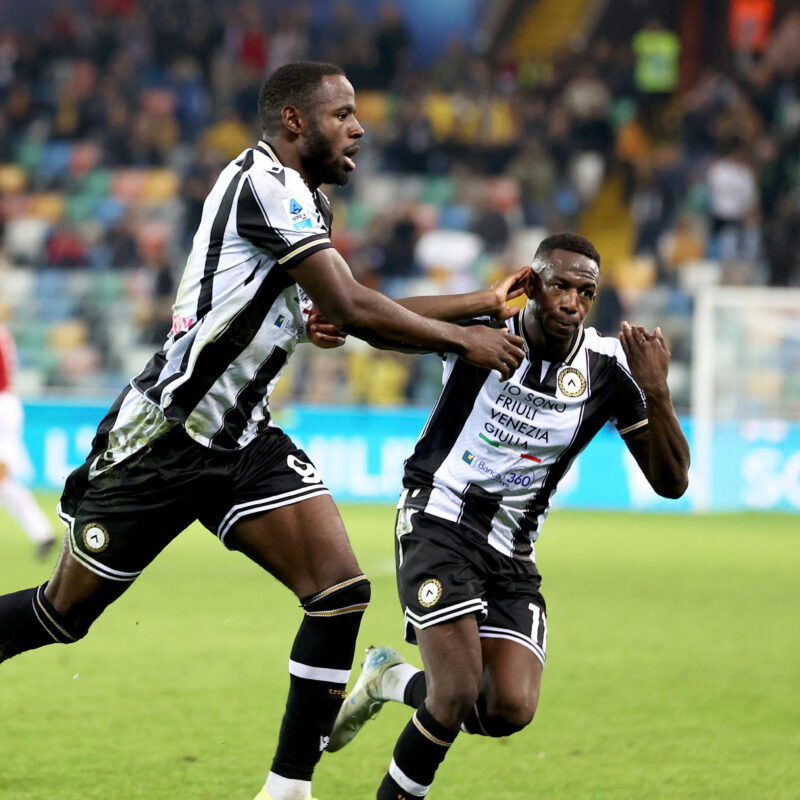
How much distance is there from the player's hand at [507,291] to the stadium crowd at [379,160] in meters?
10.2

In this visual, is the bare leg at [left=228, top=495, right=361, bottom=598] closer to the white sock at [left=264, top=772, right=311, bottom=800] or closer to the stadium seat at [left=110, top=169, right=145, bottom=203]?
the white sock at [left=264, top=772, right=311, bottom=800]

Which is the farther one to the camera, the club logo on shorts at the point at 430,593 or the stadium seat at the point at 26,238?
the stadium seat at the point at 26,238

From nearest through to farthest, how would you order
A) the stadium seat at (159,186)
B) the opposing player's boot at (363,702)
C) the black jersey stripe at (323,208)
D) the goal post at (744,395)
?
the black jersey stripe at (323,208) < the opposing player's boot at (363,702) < the goal post at (744,395) < the stadium seat at (159,186)

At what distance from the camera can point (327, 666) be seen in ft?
13.5

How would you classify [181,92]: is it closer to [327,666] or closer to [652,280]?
[652,280]

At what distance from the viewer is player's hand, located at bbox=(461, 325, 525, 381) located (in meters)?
3.88

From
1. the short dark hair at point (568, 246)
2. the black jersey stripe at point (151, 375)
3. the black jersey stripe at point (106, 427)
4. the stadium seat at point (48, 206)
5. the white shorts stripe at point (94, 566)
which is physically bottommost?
the stadium seat at point (48, 206)

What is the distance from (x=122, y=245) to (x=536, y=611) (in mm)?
13721

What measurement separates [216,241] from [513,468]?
1297mm

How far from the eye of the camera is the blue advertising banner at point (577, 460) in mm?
14469

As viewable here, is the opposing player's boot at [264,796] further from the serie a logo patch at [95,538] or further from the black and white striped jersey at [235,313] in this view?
the black and white striped jersey at [235,313]

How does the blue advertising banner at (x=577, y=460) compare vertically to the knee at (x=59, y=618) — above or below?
below

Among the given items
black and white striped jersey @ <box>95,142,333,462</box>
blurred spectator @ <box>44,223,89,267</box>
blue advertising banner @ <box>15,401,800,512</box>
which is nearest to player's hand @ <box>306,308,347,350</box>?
black and white striped jersey @ <box>95,142,333,462</box>

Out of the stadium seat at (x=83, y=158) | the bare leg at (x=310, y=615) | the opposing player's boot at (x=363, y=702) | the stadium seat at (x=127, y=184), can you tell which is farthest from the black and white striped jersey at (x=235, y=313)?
the stadium seat at (x=83, y=158)
